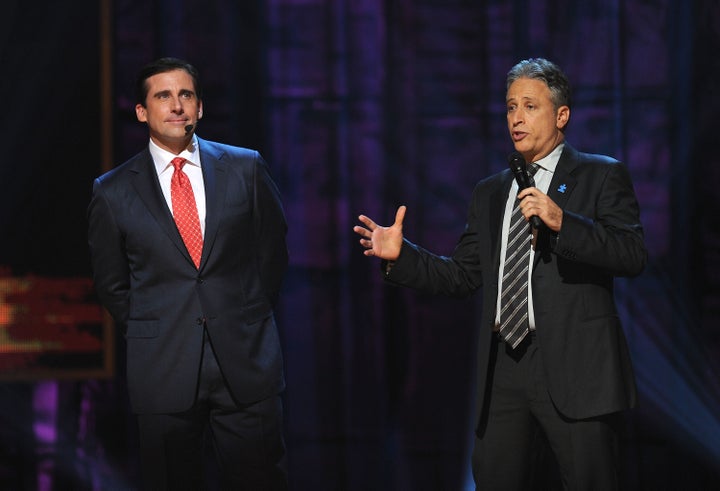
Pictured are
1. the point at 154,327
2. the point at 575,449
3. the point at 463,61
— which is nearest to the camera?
the point at 575,449

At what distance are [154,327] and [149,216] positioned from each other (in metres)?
0.30

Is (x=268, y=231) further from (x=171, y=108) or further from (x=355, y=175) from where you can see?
(x=355, y=175)

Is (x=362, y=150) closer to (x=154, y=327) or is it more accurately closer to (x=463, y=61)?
(x=463, y=61)

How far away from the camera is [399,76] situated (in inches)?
148

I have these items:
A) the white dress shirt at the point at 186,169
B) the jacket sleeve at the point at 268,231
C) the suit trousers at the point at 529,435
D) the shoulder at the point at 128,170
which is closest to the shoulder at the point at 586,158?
the suit trousers at the point at 529,435

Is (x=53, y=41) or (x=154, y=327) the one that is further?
(x=53, y=41)

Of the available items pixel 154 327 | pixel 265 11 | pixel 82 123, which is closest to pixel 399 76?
pixel 265 11

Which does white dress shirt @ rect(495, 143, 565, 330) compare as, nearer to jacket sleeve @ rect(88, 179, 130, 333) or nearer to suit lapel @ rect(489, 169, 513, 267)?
suit lapel @ rect(489, 169, 513, 267)

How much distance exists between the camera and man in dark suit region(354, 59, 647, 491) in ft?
7.67

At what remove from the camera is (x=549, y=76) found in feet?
8.18

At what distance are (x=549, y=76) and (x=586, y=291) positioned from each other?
57cm

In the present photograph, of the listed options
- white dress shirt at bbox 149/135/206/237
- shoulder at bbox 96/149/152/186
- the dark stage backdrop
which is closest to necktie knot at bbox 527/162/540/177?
white dress shirt at bbox 149/135/206/237

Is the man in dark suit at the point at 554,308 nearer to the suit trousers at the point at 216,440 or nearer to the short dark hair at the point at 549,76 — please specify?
the short dark hair at the point at 549,76

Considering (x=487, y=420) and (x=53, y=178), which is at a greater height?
(x=53, y=178)
